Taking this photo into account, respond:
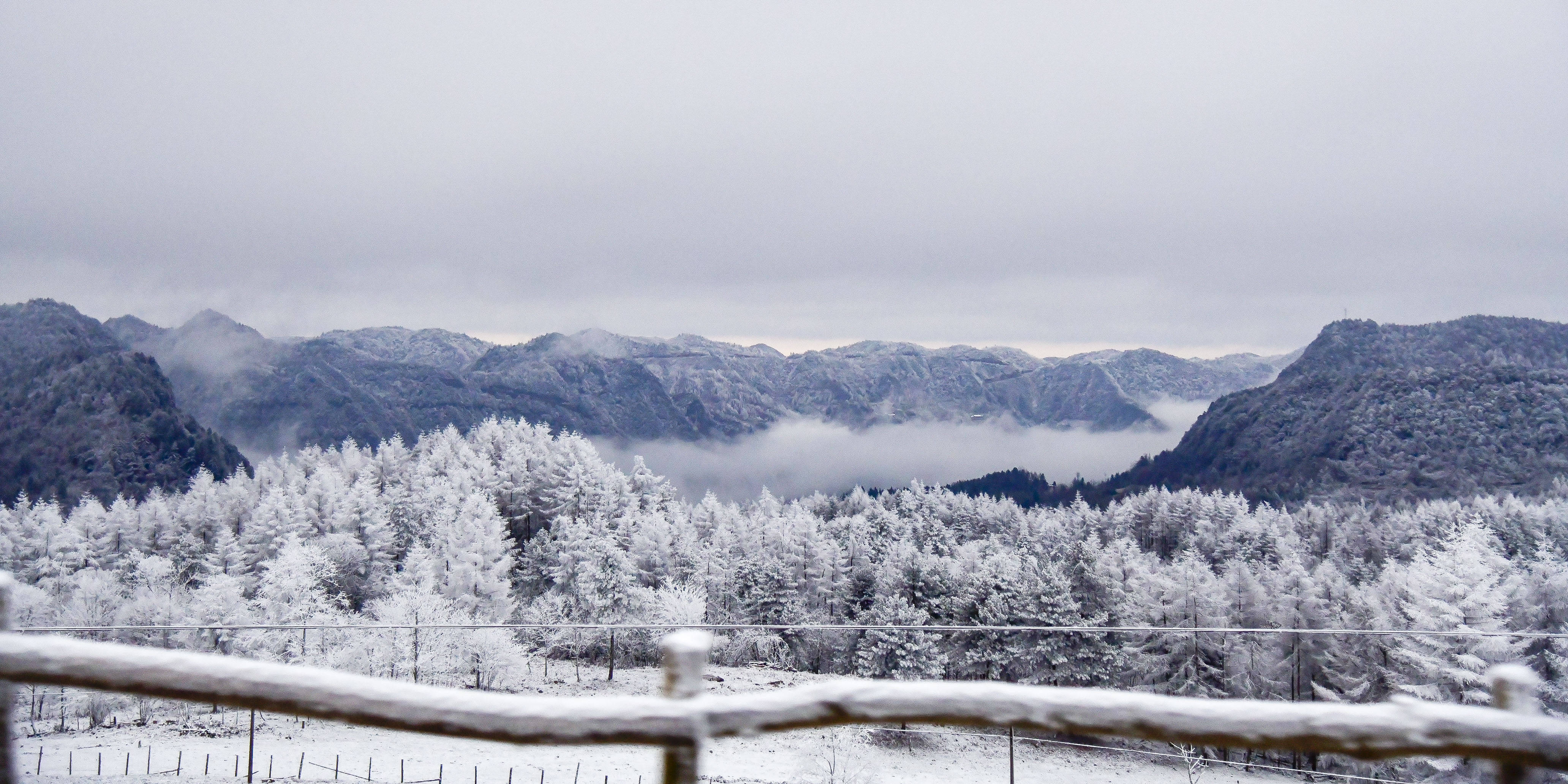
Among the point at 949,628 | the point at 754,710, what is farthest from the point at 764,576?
the point at 754,710

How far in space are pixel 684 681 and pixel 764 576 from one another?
41838 millimetres

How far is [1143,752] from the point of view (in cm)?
428

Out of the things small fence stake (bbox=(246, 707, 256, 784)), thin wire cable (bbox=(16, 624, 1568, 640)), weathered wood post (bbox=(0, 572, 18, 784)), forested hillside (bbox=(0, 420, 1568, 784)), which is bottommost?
forested hillside (bbox=(0, 420, 1568, 784))

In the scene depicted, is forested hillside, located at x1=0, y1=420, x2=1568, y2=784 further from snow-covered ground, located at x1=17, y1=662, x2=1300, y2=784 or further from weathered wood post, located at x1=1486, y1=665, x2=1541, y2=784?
weathered wood post, located at x1=1486, y1=665, x2=1541, y2=784

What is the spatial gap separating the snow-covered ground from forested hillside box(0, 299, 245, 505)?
466ft

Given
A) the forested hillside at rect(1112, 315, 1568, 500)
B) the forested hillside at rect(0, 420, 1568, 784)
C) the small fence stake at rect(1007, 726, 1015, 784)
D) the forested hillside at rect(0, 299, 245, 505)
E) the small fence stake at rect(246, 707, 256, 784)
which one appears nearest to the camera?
the small fence stake at rect(1007, 726, 1015, 784)

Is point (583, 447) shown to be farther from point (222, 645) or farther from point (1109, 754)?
point (1109, 754)

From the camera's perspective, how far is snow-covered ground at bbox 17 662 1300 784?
3791 millimetres

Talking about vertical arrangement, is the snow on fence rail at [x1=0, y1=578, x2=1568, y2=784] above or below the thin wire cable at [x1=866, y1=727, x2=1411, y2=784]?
above

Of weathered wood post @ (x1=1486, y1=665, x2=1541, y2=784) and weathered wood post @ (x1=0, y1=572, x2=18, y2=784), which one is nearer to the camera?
weathered wood post @ (x1=1486, y1=665, x2=1541, y2=784)

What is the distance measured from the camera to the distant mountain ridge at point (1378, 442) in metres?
132

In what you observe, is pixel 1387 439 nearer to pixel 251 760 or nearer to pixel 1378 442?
pixel 1378 442

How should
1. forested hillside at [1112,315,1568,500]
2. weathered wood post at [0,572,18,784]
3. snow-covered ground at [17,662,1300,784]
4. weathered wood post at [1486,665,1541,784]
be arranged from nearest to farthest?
weathered wood post at [1486,665,1541,784], weathered wood post at [0,572,18,784], snow-covered ground at [17,662,1300,784], forested hillside at [1112,315,1568,500]

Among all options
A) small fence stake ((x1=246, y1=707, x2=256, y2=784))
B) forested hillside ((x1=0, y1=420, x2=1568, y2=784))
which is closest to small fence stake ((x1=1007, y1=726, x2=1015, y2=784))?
small fence stake ((x1=246, y1=707, x2=256, y2=784))
